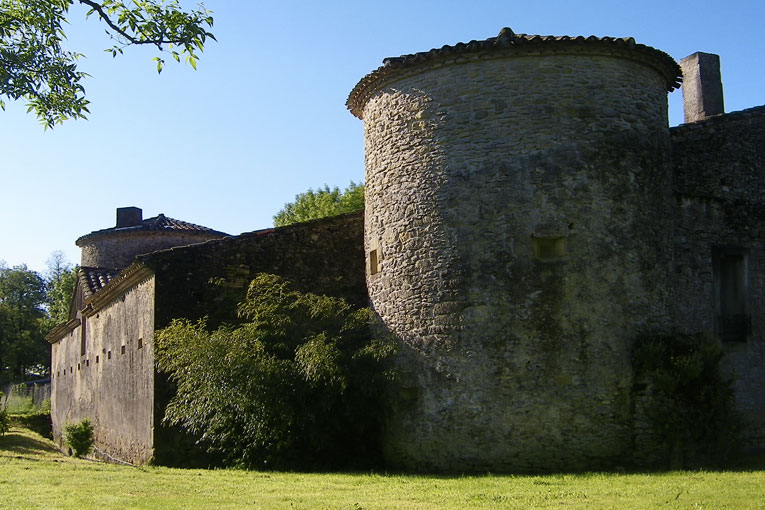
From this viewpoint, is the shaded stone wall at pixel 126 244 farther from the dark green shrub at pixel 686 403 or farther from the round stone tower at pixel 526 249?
the dark green shrub at pixel 686 403

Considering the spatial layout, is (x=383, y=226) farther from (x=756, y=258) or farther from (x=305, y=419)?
(x=756, y=258)

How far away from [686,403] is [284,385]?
6187 millimetres

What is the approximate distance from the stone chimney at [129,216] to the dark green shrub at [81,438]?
35.1 ft

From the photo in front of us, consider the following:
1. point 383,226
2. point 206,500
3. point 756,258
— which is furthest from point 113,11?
point 756,258

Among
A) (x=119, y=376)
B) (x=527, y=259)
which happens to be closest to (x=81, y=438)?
(x=119, y=376)

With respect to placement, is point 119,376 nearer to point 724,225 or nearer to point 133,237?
point 133,237

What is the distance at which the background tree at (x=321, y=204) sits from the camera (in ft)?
116

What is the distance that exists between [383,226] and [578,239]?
3358mm

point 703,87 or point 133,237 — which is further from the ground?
point 703,87

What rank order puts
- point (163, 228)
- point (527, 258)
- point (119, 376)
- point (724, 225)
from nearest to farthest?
point (527, 258)
point (724, 225)
point (119, 376)
point (163, 228)

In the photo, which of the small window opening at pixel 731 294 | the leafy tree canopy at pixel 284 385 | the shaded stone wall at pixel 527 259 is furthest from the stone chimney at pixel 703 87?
the leafy tree canopy at pixel 284 385

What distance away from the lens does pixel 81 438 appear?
20.3 metres

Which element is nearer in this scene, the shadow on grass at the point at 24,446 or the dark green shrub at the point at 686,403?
the dark green shrub at the point at 686,403

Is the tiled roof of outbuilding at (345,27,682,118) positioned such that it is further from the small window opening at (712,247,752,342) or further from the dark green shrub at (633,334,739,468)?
the dark green shrub at (633,334,739,468)
